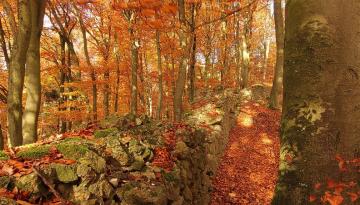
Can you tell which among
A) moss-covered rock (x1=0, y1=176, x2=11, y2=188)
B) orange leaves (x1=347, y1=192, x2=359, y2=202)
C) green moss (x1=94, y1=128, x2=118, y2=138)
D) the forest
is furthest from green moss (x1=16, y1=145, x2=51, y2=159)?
orange leaves (x1=347, y1=192, x2=359, y2=202)

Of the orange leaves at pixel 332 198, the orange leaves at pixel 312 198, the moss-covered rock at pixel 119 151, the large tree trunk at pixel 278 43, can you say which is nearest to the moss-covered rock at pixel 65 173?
the moss-covered rock at pixel 119 151

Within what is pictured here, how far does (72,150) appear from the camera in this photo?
433cm

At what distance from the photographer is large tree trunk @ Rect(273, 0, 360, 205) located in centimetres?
221

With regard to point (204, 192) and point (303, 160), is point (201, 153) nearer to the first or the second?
point (204, 192)

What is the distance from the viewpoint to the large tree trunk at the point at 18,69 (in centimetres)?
614

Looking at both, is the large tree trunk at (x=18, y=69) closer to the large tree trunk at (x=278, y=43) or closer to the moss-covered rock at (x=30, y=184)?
the moss-covered rock at (x=30, y=184)

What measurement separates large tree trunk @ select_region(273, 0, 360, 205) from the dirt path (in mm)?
6279

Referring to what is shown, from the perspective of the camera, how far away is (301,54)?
2361 millimetres

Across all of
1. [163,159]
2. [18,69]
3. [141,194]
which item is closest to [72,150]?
[141,194]

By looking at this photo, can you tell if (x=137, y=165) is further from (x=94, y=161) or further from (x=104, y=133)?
(x=104, y=133)

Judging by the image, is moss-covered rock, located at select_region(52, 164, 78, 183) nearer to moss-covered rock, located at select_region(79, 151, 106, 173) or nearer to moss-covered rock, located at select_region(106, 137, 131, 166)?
moss-covered rock, located at select_region(79, 151, 106, 173)

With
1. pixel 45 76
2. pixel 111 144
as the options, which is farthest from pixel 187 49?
pixel 45 76

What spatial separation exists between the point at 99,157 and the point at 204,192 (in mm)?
4383

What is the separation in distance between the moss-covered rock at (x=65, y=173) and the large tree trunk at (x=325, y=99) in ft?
8.52
